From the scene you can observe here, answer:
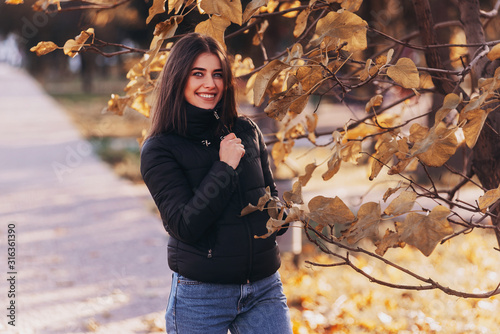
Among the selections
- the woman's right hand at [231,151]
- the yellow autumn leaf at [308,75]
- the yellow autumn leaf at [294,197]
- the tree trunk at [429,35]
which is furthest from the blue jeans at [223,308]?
the tree trunk at [429,35]

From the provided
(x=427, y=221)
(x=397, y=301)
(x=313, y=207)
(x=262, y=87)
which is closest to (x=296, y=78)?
(x=262, y=87)

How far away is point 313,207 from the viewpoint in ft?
5.13

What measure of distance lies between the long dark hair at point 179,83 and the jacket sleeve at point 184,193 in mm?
106

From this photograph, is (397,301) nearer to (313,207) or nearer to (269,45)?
(313,207)

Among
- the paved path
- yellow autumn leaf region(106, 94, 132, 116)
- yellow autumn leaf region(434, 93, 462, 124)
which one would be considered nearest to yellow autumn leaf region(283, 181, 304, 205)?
yellow autumn leaf region(434, 93, 462, 124)

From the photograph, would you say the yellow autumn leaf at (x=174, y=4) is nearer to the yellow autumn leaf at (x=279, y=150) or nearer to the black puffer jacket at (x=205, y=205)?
the black puffer jacket at (x=205, y=205)

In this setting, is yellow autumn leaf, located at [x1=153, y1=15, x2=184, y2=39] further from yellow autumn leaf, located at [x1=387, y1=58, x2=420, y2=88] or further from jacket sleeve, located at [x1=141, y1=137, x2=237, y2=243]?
yellow autumn leaf, located at [x1=387, y1=58, x2=420, y2=88]

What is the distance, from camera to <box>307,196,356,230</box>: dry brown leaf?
1.54m

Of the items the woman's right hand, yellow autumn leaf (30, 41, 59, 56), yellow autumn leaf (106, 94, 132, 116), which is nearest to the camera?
the woman's right hand

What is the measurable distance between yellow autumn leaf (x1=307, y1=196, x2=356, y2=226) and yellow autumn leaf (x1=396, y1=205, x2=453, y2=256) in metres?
0.22

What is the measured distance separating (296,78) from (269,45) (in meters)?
5.16

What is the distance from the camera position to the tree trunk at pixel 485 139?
7.50 ft

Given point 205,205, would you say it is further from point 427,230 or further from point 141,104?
point 141,104

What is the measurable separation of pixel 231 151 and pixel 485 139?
102 cm
